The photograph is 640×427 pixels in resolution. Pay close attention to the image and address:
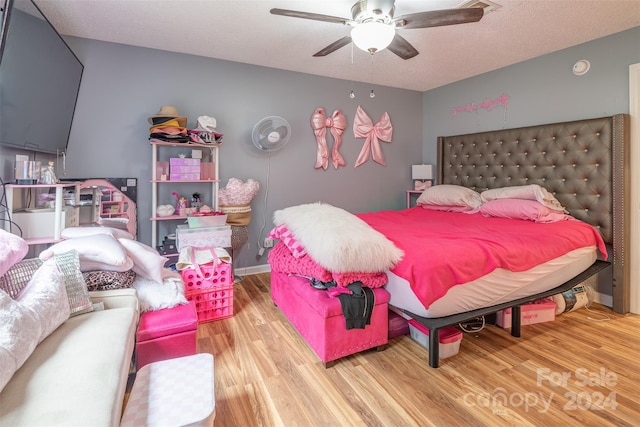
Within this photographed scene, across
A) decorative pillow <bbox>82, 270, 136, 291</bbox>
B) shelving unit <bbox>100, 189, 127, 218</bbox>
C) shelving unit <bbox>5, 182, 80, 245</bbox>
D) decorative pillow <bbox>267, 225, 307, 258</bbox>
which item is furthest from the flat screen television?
decorative pillow <bbox>267, 225, 307, 258</bbox>

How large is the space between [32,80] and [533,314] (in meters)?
3.72

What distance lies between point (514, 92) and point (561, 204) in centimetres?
131

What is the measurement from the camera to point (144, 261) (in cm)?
182

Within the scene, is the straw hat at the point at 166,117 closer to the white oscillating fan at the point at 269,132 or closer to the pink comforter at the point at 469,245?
the white oscillating fan at the point at 269,132

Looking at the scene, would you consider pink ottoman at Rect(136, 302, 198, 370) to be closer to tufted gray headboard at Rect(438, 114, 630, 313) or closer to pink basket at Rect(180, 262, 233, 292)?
pink basket at Rect(180, 262, 233, 292)

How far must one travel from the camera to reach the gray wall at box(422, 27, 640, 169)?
2.57 m

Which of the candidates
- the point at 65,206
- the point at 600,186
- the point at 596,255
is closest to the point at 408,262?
the point at 596,255

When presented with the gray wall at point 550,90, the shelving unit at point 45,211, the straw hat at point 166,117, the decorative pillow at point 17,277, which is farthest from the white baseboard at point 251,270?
the gray wall at point 550,90

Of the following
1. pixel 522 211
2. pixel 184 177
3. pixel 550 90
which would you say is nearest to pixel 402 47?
pixel 522 211

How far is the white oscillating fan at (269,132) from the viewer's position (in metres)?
3.15

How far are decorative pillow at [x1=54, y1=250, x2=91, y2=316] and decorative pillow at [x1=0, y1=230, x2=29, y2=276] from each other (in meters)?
0.16

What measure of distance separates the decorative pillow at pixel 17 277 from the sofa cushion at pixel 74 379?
27 centimetres

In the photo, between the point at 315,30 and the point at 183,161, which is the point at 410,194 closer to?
the point at 315,30

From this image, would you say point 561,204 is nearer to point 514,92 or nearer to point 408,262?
point 514,92
